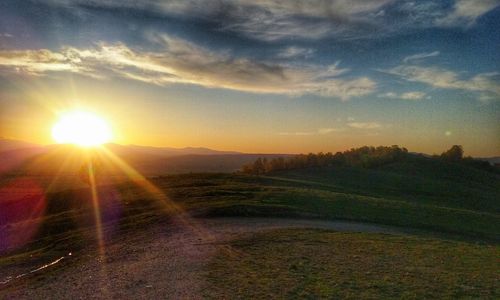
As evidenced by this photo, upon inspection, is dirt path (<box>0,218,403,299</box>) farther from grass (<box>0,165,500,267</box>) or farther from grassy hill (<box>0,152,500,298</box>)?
grass (<box>0,165,500,267</box>)

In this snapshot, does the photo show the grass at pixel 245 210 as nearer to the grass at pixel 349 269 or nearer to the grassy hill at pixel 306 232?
the grassy hill at pixel 306 232

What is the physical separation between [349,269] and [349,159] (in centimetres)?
8459

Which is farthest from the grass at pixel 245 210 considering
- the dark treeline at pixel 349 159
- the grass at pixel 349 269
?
the dark treeline at pixel 349 159

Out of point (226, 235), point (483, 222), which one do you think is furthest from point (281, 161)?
point (226, 235)

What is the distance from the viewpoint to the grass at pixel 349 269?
14797mm

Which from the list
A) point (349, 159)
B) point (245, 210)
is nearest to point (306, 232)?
point (245, 210)

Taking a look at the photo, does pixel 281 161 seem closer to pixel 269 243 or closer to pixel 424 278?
pixel 269 243

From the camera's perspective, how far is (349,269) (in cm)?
1788

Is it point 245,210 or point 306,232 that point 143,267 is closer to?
point 306,232

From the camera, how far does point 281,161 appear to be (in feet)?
290

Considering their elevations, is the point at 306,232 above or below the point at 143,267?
above

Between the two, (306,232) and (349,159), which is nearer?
(306,232)

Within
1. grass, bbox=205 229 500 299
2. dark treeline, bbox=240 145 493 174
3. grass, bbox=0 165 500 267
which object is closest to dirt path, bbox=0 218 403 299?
grass, bbox=205 229 500 299

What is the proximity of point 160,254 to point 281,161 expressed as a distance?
6797 centimetres
